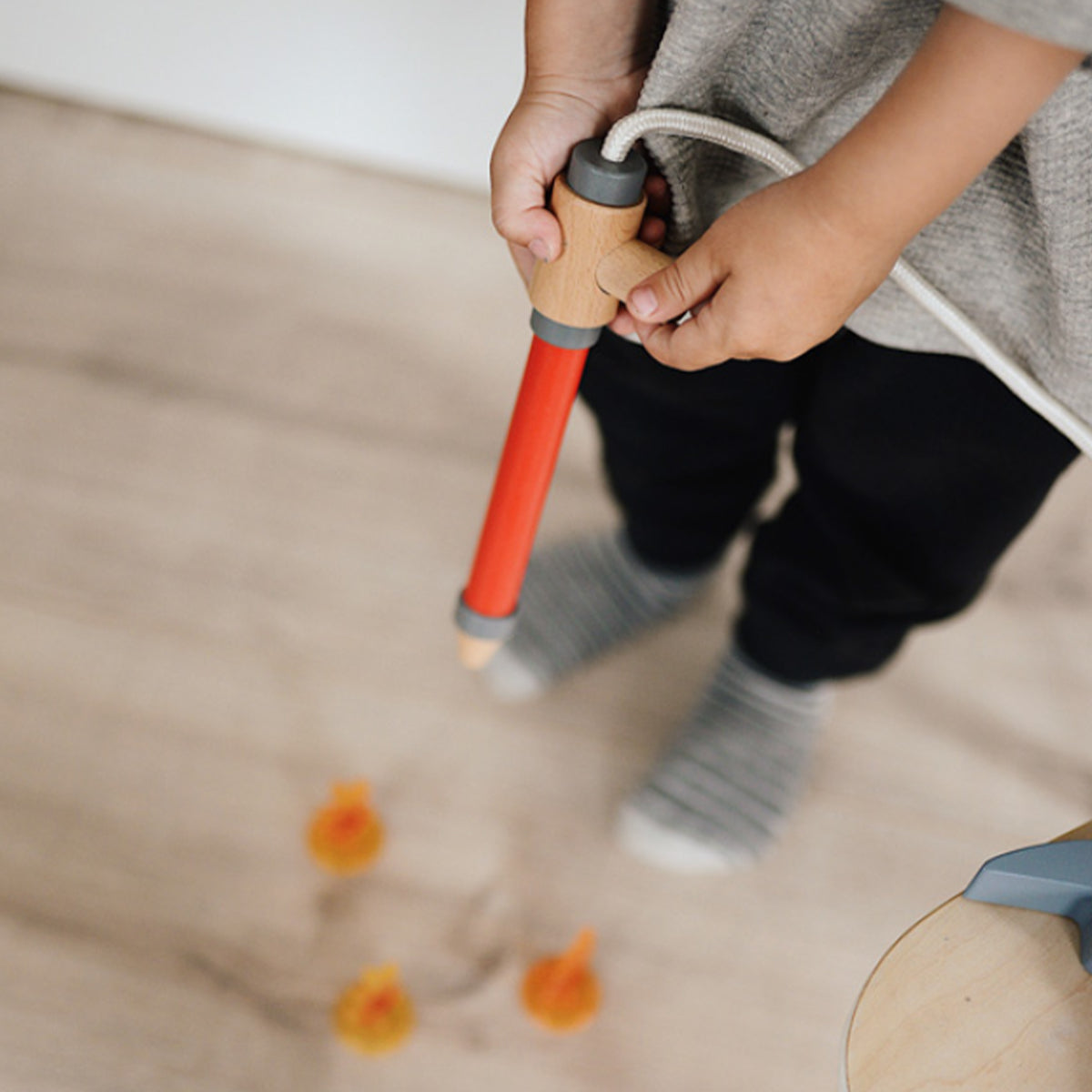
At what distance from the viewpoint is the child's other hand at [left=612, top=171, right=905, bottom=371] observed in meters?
0.37

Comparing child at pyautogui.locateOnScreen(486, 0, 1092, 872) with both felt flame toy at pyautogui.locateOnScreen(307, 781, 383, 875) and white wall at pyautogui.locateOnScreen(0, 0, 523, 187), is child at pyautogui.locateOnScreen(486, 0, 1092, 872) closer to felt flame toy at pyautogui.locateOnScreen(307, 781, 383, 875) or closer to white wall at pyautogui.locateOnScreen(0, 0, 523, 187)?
felt flame toy at pyautogui.locateOnScreen(307, 781, 383, 875)

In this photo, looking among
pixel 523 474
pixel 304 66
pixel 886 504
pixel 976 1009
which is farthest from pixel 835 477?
pixel 304 66

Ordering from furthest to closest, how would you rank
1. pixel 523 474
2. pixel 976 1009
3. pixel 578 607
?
pixel 578 607, pixel 523 474, pixel 976 1009

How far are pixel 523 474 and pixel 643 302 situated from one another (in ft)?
0.38

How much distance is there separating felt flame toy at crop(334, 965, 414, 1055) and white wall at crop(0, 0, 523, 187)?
76cm

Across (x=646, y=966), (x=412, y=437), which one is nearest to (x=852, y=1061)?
(x=646, y=966)

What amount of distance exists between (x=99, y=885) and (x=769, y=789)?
1.46 ft

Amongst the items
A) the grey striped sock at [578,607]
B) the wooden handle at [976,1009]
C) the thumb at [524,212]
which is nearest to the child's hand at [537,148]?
the thumb at [524,212]

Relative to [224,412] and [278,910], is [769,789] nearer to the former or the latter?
[278,910]

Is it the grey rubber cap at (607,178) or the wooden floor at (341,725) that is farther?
the wooden floor at (341,725)

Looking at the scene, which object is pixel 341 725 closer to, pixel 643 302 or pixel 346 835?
pixel 346 835

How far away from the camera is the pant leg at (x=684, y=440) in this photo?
60cm

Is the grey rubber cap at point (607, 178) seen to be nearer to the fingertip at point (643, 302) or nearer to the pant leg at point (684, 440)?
the fingertip at point (643, 302)

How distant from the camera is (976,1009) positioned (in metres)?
0.35
